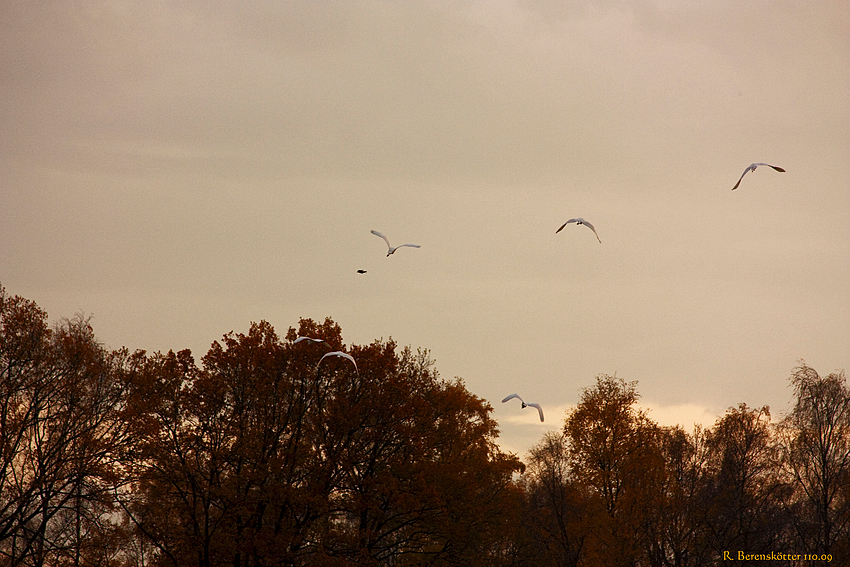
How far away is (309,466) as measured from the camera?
45844 mm

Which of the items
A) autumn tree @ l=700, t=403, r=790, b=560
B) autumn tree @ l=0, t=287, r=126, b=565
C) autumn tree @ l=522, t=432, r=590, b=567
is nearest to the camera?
autumn tree @ l=0, t=287, r=126, b=565

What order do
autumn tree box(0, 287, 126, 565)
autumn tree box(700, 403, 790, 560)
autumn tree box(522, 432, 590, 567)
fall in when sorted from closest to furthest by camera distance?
1. autumn tree box(0, 287, 126, 565)
2. autumn tree box(700, 403, 790, 560)
3. autumn tree box(522, 432, 590, 567)

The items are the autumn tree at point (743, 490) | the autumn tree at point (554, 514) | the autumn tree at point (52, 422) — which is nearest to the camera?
the autumn tree at point (52, 422)

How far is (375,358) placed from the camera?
48281 mm

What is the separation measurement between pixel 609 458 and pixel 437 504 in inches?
669

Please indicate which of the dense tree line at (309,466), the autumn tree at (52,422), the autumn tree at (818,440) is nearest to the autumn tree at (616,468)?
the dense tree line at (309,466)

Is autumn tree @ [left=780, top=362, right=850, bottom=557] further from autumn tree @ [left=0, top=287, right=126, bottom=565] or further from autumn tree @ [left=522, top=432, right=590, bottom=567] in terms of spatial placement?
autumn tree @ [left=0, top=287, right=126, bottom=565]

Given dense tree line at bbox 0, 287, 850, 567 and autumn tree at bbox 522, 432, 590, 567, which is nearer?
dense tree line at bbox 0, 287, 850, 567

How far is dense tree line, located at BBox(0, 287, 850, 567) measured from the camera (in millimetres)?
44219

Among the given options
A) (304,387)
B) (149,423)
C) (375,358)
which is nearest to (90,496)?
(149,423)

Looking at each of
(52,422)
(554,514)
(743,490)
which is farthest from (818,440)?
(52,422)

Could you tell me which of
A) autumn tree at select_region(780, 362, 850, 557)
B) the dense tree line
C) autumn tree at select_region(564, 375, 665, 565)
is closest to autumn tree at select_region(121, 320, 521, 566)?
the dense tree line

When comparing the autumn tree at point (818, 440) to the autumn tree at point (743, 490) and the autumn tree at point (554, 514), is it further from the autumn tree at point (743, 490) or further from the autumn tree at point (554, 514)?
the autumn tree at point (554, 514)

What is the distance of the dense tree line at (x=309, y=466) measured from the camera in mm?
44219
